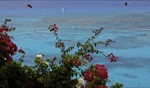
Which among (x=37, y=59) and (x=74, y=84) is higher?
(x=37, y=59)

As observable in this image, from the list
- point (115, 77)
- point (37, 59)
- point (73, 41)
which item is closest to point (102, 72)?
point (37, 59)

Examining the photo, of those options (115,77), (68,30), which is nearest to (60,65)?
(115,77)

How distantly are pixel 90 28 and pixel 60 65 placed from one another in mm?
12441

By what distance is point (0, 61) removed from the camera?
7.79 ft

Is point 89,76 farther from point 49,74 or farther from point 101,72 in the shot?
point 49,74

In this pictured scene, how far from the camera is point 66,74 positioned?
7.50 ft

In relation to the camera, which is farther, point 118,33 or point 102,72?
point 118,33

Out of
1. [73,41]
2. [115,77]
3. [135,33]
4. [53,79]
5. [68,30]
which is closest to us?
[53,79]

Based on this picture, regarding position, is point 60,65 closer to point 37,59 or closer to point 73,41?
point 37,59

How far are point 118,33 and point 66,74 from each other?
11.0 meters

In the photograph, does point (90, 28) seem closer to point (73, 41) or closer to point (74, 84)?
point (73, 41)

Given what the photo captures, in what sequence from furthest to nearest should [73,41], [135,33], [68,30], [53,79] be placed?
[68,30]
[135,33]
[73,41]
[53,79]

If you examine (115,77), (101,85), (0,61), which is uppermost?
(0,61)

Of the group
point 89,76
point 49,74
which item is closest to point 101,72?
point 89,76
